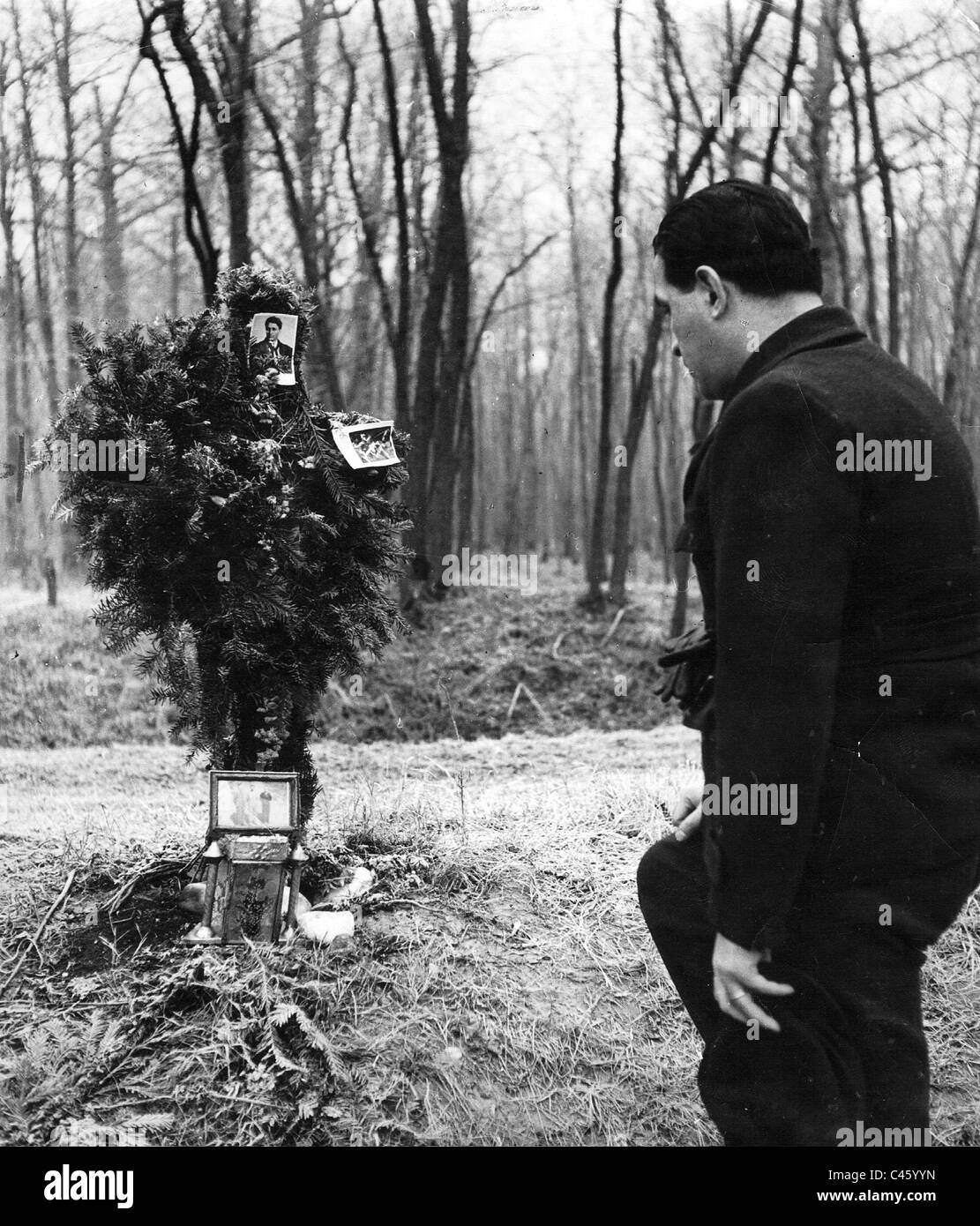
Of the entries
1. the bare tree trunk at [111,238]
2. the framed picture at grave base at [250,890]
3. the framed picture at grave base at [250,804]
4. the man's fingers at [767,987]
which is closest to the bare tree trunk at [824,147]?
the bare tree trunk at [111,238]

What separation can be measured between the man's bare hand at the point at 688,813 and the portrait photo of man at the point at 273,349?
1.41 m

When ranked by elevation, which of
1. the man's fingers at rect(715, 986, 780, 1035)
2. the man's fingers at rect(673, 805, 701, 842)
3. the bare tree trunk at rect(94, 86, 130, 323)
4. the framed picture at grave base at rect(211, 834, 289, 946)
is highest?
the bare tree trunk at rect(94, 86, 130, 323)

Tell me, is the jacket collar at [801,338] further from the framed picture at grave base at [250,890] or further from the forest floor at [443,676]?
the forest floor at [443,676]

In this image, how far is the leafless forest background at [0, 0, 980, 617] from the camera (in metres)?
3.41

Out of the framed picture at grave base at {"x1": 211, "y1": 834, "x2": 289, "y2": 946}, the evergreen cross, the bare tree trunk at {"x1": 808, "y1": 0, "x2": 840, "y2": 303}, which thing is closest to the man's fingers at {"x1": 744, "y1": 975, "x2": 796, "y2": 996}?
the framed picture at grave base at {"x1": 211, "y1": 834, "x2": 289, "y2": 946}

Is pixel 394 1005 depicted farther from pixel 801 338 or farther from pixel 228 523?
pixel 801 338

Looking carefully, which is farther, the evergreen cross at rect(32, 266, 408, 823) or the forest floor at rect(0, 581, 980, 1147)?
the evergreen cross at rect(32, 266, 408, 823)

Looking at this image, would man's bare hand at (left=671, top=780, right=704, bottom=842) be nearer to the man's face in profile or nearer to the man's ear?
the man's face in profile

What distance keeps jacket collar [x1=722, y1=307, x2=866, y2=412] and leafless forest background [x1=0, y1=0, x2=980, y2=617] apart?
1.95 m

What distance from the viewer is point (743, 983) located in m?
1.40

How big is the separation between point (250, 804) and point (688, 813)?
3.54 feet

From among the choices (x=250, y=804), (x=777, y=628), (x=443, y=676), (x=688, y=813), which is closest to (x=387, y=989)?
(x=250, y=804)

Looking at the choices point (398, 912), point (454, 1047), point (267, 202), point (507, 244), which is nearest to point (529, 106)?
point (507, 244)

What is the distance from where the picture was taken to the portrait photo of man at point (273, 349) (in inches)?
97.3
